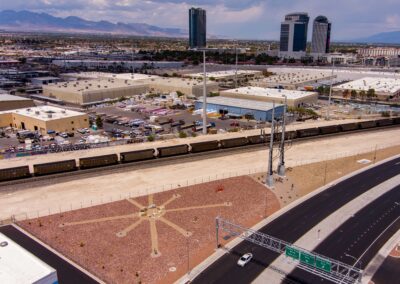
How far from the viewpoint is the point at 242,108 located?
95.2 m

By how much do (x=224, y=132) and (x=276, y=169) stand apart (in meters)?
26.3

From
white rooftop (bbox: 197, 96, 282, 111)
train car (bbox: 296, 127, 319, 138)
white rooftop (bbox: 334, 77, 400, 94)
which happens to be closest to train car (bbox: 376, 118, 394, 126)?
train car (bbox: 296, 127, 319, 138)

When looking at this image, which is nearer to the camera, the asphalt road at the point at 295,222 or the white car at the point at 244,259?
the asphalt road at the point at 295,222

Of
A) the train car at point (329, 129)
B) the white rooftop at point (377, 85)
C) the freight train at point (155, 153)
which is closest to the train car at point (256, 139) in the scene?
the freight train at point (155, 153)

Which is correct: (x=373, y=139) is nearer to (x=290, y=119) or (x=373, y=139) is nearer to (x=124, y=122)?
(x=290, y=119)

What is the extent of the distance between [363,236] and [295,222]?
23.6ft

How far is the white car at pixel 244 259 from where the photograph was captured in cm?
3223

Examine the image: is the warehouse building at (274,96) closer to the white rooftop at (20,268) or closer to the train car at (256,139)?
the train car at (256,139)

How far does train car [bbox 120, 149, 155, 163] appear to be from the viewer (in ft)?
191

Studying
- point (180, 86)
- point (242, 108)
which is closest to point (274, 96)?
point (242, 108)

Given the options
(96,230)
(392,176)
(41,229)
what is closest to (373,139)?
(392,176)

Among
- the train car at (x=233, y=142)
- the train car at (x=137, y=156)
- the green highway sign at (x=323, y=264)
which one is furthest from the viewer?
the train car at (x=233, y=142)

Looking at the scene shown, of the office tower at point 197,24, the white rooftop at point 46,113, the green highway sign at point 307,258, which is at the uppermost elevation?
the office tower at point 197,24

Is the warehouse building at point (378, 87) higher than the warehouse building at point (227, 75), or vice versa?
the warehouse building at point (227, 75)
